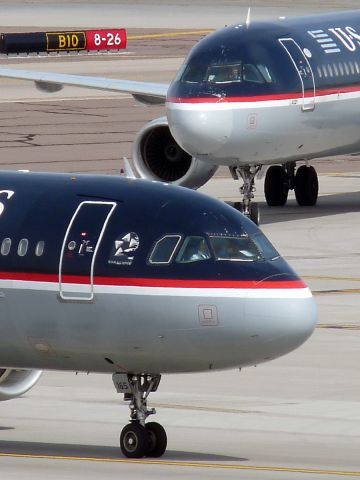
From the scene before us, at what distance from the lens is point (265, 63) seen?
4078 centimetres

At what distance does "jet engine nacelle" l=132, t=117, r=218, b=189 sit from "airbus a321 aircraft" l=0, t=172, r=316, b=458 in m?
22.3

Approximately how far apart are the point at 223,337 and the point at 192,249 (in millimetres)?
1200

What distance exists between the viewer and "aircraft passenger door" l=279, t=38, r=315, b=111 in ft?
137

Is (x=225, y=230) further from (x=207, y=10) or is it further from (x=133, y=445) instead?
(x=207, y=10)

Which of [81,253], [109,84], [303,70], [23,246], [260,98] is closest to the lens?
[81,253]

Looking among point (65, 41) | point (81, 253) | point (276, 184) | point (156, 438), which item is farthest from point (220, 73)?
point (65, 41)

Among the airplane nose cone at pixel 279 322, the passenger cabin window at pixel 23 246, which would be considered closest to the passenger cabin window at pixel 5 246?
the passenger cabin window at pixel 23 246

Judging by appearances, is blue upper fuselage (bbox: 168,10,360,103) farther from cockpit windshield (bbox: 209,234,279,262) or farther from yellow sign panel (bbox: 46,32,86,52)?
yellow sign panel (bbox: 46,32,86,52)

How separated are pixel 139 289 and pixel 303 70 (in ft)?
71.0

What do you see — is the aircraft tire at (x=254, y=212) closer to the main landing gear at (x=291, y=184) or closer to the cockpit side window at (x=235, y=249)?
the main landing gear at (x=291, y=184)

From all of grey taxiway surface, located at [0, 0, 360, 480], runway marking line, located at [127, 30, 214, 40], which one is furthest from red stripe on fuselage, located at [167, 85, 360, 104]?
runway marking line, located at [127, 30, 214, 40]

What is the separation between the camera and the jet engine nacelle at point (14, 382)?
75.0 ft

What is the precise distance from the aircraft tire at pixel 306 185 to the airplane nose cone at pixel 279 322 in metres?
25.5

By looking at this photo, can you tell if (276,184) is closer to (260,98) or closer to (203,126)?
(260,98)
